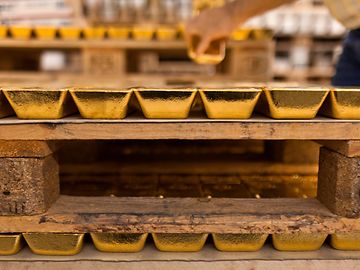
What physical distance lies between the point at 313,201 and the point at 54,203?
61 cm

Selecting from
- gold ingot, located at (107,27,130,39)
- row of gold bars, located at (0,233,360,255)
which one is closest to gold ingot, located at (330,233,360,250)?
row of gold bars, located at (0,233,360,255)

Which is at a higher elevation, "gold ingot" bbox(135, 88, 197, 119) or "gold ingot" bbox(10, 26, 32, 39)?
"gold ingot" bbox(10, 26, 32, 39)

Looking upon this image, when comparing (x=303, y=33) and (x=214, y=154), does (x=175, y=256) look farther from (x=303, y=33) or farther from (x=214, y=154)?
(x=303, y=33)

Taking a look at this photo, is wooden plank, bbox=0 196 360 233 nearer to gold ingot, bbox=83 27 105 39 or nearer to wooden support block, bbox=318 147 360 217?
wooden support block, bbox=318 147 360 217

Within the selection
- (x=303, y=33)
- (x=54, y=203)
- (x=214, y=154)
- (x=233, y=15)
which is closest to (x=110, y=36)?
(x=233, y=15)

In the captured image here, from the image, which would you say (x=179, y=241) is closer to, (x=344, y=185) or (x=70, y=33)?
(x=344, y=185)

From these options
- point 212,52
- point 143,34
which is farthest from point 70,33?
point 212,52

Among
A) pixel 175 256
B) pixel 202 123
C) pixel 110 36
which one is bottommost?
pixel 175 256

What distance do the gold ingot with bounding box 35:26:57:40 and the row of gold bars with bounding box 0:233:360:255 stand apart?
125cm

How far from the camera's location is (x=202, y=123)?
2.57ft

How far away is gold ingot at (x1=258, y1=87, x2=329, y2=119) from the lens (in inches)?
31.1

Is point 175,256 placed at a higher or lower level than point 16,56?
lower

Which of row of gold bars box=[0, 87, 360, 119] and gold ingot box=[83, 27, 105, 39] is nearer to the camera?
row of gold bars box=[0, 87, 360, 119]

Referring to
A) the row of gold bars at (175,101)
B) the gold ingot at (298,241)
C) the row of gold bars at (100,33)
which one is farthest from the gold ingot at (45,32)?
the gold ingot at (298,241)
